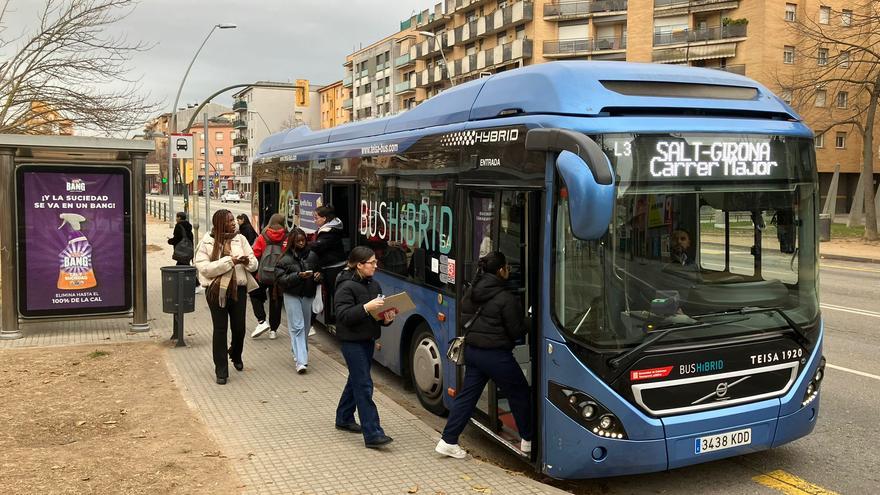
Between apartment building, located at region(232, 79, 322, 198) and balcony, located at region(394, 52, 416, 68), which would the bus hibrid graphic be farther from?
apartment building, located at region(232, 79, 322, 198)

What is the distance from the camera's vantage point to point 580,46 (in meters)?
59.2

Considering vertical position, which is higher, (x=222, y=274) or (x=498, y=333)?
(x=222, y=274)

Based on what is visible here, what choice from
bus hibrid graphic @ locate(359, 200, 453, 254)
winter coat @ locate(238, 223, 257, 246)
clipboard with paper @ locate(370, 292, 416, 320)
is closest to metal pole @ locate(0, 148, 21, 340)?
winter coat @ locate(238, 223, 257, 246)

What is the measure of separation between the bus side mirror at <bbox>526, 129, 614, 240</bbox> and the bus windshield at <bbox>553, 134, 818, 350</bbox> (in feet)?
1.28

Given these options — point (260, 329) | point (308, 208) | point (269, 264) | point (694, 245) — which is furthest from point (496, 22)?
point (694, 245)

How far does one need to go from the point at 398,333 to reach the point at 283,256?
168cm

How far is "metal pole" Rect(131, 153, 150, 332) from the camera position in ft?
34.2

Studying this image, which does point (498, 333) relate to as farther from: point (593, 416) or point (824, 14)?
point (824, 14)

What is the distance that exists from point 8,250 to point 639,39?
51239mm

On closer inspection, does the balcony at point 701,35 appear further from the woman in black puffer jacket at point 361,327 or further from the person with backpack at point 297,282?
the woman in black puffer jacket at point 361,327

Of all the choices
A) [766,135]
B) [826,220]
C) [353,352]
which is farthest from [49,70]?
[826,220]

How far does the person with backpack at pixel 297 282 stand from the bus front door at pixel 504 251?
8.62 feet

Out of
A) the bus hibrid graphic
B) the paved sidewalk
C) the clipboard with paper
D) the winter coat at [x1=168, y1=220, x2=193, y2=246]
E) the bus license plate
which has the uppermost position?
the bus hibrid graphic

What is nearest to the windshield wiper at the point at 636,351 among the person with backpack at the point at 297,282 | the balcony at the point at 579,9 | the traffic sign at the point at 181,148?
the person with backpack at the point at 297,282
